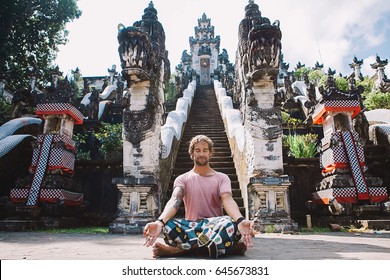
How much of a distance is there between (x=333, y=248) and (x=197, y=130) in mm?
7289

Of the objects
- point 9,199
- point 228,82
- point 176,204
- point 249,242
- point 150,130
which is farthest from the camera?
point 228,82

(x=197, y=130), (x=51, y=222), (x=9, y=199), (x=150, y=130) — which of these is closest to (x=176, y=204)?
(x=150, y=130)

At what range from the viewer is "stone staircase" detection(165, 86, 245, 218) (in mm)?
6916

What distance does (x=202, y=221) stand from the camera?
8.12 ft

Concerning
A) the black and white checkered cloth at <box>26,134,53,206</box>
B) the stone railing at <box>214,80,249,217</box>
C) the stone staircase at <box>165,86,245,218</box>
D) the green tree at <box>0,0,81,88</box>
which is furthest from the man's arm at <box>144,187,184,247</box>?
the green tree at <box>0,0,81,88</box>

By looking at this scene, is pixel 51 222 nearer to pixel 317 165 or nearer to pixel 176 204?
pixel 176 204

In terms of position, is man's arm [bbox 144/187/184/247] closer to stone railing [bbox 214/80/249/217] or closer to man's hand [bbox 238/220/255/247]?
man's hand [bbox 238/220/255/247]

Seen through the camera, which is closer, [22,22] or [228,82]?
[22,22]

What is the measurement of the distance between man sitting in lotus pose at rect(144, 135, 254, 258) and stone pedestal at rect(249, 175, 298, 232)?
246 cm

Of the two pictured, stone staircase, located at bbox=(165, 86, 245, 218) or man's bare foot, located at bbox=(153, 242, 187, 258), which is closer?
man's bare foot, located at bbox=(153, 242, 187, 258)

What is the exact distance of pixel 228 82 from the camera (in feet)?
67.1

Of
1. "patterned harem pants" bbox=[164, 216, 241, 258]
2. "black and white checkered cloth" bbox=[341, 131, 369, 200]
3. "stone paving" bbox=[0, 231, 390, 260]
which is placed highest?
"black and white checkered cloth" bbox=[341, 131, 369, 200]

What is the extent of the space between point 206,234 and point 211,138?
275 inches

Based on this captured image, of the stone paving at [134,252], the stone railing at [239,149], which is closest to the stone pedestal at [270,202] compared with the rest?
the stone railing at [239,149]
